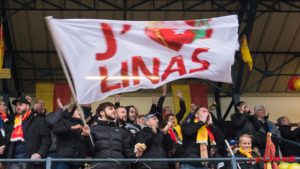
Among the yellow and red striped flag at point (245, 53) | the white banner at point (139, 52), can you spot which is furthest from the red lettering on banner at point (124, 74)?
the yellow and red striped flag at point (245, 53)

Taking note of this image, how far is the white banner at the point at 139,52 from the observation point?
6387 millimetres

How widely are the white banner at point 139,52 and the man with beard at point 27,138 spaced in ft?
5.19

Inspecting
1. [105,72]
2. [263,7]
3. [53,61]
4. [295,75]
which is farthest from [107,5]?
[105,72]

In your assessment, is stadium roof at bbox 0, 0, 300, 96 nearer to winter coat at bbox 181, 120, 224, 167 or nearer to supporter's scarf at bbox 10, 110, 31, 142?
supporter's scarf at bbox 10, 110, 31, 142

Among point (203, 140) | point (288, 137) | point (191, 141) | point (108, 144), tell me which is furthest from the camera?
point (288, 137)

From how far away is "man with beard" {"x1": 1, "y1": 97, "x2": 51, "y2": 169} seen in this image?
7.33 meters

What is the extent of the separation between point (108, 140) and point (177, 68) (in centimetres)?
134

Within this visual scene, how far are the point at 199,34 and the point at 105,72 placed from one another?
4.86 ft

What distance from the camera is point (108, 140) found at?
6.61 m

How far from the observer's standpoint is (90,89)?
623 centimetres

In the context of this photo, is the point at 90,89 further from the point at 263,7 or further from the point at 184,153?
the point at 263,7

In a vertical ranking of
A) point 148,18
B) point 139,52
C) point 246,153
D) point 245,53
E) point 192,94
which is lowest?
point 246,153

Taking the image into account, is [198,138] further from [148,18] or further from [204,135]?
[148,18]

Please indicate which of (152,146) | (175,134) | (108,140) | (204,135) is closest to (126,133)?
(108,140)
